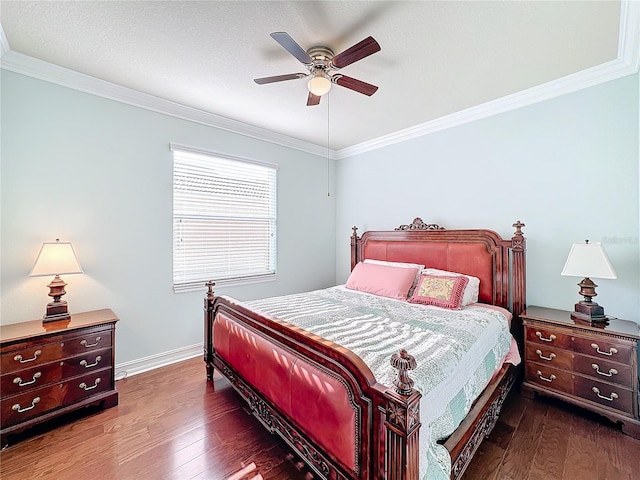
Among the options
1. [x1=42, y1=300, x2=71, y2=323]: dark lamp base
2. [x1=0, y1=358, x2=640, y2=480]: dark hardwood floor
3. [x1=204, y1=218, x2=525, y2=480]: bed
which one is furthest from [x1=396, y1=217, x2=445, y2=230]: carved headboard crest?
[x1=42, y1=300, x2=71, y2=323]: dark lamp base

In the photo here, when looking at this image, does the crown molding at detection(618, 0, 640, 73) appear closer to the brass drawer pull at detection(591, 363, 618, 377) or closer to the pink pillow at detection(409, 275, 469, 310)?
the pink pillow at detection(409, 275, 469, 310)

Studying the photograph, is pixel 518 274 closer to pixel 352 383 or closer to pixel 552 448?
pixel 552 448

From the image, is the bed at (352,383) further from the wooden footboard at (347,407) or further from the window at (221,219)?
the window at (221,219)

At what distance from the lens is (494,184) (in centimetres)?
291

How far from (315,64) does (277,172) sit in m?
1.98

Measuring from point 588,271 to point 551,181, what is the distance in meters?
0.94

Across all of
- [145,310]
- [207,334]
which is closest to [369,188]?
[207,334]

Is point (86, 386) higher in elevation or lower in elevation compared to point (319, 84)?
lower

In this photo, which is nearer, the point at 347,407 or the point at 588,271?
the point at 347,407

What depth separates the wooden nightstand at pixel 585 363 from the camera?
1884 millimetres

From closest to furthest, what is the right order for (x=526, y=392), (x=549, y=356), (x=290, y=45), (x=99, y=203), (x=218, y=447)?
(x=290, y=45) < (x=218, y=447) < (x=549, y=356) < (x=526, y=392) < (x=99, y=203)

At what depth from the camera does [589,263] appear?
208 cm

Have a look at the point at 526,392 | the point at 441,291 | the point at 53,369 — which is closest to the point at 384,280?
the point at 441,291

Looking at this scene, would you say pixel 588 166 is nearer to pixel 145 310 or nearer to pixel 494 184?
pixel 494 184
